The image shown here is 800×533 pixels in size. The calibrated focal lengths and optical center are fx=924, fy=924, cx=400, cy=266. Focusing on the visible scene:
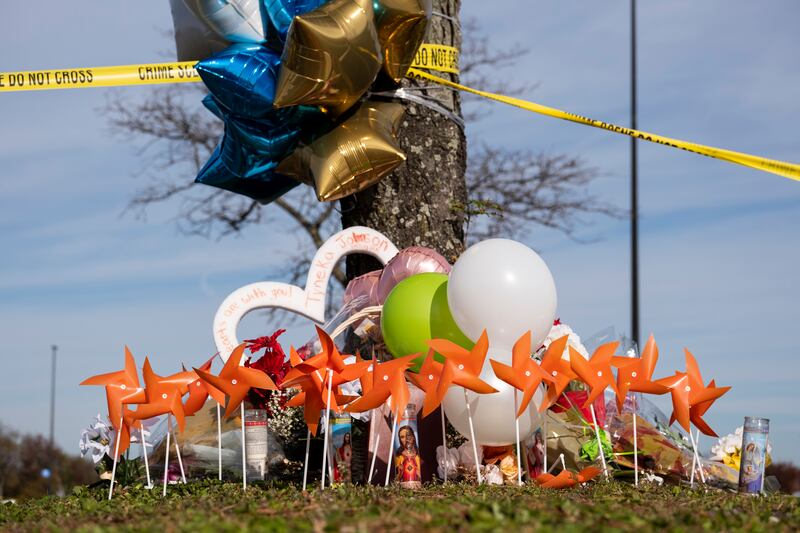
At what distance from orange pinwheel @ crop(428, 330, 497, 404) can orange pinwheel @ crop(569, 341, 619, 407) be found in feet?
1.74

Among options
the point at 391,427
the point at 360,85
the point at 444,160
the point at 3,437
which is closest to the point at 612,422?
the point at 391,427

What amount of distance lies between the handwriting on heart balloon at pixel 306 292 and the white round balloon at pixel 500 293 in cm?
141

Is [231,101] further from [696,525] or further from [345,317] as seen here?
[696,525]

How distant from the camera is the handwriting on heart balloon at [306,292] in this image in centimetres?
597

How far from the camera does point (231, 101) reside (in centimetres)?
588

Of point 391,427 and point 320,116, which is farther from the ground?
point 320,116

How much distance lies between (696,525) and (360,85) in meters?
3.59

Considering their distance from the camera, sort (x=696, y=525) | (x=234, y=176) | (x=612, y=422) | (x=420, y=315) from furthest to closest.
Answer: (x=234, y=176) < (x=612, y=422) < (x=420, y=315) < (x=696, y=525)

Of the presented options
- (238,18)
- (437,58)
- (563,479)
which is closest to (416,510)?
(563,479)

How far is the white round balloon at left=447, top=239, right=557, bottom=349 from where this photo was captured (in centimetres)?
→ 482

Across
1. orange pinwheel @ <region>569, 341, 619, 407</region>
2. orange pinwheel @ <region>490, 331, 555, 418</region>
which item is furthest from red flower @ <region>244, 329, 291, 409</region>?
orange pinwheel @ <region>569, 341, 619, 407</region>

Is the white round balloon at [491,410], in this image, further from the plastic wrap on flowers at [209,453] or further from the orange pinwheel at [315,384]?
the plastic wrap on flowers at [209,453]

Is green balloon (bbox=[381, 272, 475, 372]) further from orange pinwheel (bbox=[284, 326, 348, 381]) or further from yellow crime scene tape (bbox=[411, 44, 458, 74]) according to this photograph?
yellow crime scene tape (bbox=[411, 44, 458, 74])

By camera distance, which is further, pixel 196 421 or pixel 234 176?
pixel 234 176
